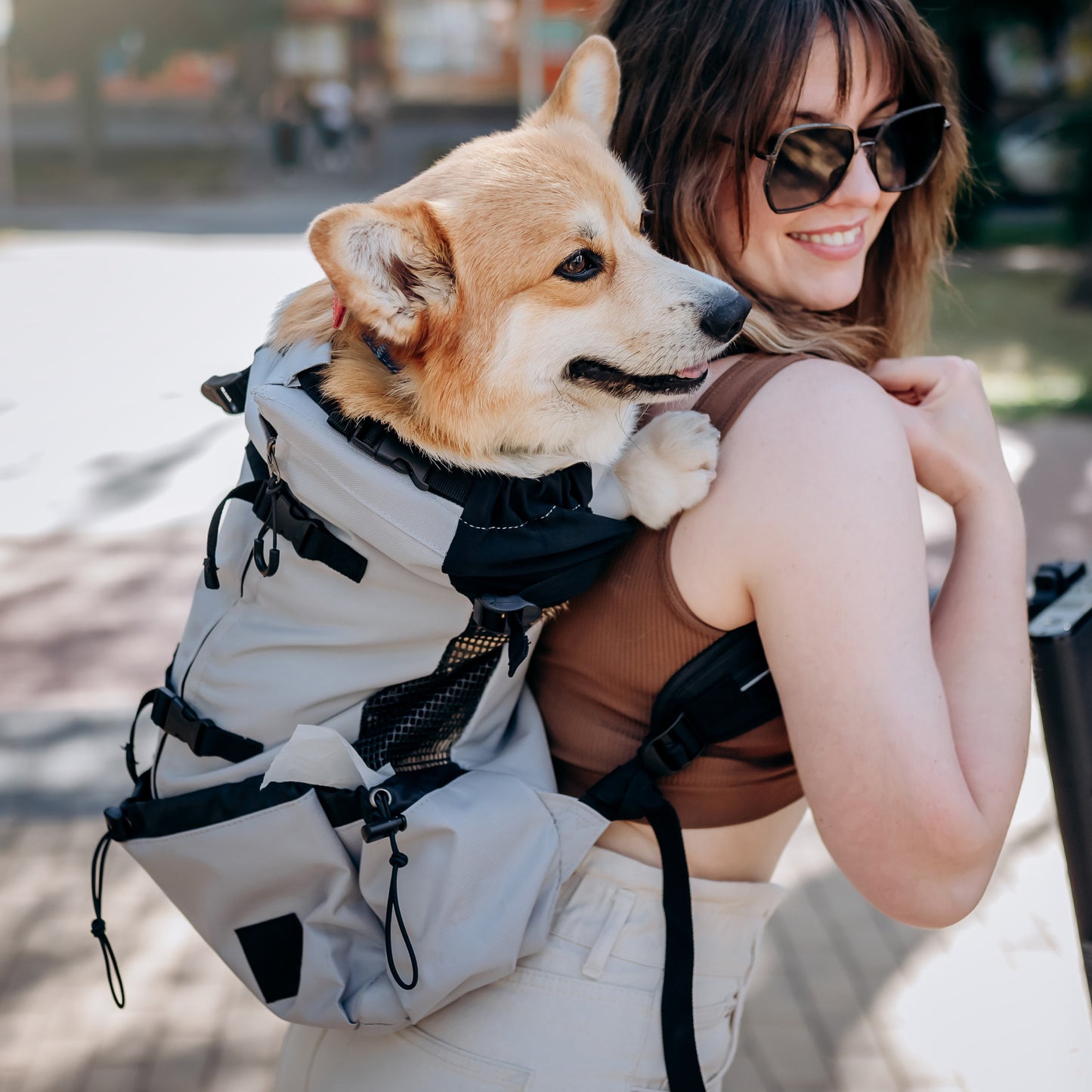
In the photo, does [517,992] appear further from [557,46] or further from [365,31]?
[365,31]

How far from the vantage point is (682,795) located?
1660 mm

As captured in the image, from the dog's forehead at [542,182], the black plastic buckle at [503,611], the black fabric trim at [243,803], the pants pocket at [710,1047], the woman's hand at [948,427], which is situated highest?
the dog's forehead at [542,182]

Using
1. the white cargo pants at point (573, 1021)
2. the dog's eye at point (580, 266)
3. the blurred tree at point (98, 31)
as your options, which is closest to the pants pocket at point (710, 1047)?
the white cargo pants at point (573, 1021)

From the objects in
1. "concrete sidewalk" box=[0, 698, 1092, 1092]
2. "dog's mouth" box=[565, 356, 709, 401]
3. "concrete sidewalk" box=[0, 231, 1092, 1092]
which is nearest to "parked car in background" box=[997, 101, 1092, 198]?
"concrete sidewalk" box=[0, 231, 1092, 1092]

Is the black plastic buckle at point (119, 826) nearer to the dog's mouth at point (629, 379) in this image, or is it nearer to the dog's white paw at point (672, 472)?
the dog's white paw at point (672, 472)

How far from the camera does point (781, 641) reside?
60.7 inches

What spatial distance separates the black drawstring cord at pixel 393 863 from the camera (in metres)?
1.50

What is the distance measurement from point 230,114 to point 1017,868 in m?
34.9

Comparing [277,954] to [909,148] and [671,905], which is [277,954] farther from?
[909,148]

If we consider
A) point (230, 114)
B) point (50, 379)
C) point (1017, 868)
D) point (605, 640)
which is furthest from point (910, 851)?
point (230, 114)

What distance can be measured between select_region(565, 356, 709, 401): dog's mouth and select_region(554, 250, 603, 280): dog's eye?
147 millimetres

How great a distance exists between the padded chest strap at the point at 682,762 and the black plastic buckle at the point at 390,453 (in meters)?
0.44

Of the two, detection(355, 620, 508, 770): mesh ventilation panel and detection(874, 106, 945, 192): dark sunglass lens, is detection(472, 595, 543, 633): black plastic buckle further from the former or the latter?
detection(874, 106, 945, 192): dark sunglass lens

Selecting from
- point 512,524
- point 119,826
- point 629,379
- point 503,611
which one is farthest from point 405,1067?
point 629,379
